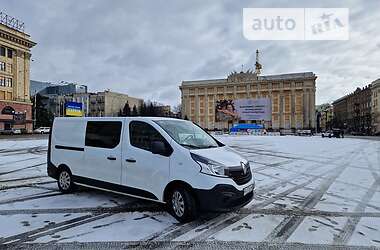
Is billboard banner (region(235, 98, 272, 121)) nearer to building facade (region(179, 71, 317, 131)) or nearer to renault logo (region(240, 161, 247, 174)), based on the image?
building facade (region(179, 71, 317, 131))

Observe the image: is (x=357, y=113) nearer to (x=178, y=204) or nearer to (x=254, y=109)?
(x=254, y=109)

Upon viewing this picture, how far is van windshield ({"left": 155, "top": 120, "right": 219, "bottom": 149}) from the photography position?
6.01 meters

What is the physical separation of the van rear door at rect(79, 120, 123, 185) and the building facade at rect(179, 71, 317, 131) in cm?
10263

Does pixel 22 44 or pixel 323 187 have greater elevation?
pixel 22 44

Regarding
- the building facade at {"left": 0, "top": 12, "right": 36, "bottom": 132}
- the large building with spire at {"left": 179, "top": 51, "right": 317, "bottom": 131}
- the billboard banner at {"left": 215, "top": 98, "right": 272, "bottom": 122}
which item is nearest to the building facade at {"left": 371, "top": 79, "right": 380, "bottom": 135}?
the large building with spire at {"left": 179, "top": 51, "right": 317, "bottom": 131}

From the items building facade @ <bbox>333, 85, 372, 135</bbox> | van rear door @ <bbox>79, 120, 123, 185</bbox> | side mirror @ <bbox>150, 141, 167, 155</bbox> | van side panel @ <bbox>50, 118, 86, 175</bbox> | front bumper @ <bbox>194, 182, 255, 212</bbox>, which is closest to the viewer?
front bumper @ <bbox>194, 182, 255, 212</bbox>

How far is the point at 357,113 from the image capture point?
123625mm

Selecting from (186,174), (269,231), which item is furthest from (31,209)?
(269,231)

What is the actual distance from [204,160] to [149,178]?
3.92 ft

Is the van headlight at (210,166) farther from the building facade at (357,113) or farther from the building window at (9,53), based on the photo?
the building facade at (357,113)

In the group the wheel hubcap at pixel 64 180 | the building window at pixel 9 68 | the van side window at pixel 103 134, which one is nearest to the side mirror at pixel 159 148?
the van side window at pixel 103 134

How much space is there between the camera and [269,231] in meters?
5.23

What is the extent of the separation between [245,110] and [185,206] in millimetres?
88431

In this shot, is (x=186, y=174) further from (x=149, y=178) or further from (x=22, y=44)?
(x=22, y=44)
